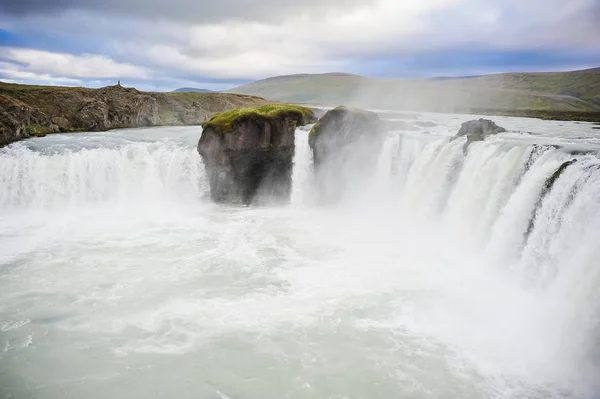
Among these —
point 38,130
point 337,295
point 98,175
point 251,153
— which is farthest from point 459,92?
point 337,295

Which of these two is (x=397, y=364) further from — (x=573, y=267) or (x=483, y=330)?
(x=573, y=267)

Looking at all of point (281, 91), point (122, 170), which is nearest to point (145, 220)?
point (122, 170)

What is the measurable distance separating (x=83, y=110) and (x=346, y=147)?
3076 cm

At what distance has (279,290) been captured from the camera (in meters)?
13.5

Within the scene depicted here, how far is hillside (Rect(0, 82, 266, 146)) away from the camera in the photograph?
32406 millimetres

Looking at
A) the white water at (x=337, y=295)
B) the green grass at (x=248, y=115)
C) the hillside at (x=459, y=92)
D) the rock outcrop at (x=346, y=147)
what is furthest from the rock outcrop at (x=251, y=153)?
the hillside at (x=459, y=92)

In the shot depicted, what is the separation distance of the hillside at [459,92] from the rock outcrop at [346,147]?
47.5m

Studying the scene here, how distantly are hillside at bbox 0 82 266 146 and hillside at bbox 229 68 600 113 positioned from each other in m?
37.5

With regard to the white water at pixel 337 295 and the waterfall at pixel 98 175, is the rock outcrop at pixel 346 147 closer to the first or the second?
the white water at pixel 337 295

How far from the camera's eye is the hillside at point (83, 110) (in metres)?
32.4

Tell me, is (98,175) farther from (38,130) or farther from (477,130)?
(477,130)

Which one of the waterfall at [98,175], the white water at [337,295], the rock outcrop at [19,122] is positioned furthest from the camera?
the rock outcrop at [19,122]

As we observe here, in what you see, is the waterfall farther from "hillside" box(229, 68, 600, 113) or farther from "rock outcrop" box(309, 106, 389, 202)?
"hillside" box(229, 68, 600, 113)

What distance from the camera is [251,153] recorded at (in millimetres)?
25641
